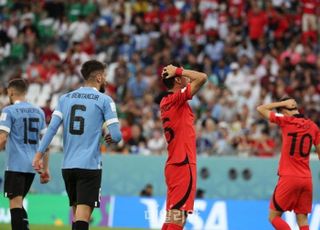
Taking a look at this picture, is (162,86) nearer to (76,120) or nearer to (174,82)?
(174,82)

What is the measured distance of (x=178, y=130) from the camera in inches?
479

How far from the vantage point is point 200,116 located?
25.3 m

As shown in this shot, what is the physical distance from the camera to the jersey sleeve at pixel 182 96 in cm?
1193

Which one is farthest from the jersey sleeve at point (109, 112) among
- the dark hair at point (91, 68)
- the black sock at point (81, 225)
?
the black sock at point (81, 225)

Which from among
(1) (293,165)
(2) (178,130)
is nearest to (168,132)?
(2) (178,130)

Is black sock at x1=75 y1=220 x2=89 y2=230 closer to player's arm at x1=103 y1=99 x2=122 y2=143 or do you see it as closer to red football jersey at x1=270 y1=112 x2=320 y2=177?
player's arm at x1=103 y1=99 x2=122 y2=143

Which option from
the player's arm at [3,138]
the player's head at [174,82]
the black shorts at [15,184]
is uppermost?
the player's head at [174,82]

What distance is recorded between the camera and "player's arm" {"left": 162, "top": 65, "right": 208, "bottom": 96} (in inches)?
467

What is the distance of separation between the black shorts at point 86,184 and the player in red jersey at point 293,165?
312 centimetres

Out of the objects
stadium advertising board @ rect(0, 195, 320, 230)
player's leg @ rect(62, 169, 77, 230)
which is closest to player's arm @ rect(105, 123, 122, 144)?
player's leg @ rect(62, 169, 77, 230)

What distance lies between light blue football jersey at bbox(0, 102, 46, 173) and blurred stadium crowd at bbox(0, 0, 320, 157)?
10.4 metres

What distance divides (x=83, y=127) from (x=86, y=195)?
800mm

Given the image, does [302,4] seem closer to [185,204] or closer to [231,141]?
[231,141]

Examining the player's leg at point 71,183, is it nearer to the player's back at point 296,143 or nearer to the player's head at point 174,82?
the player's head at point 174,82
